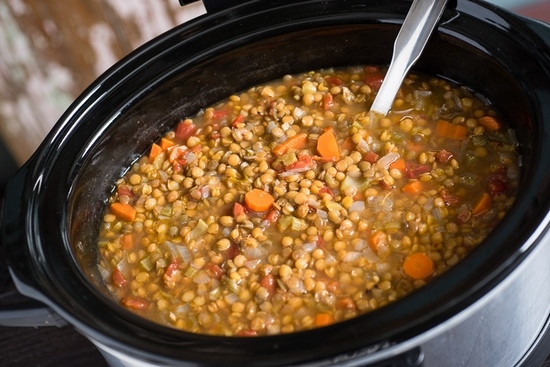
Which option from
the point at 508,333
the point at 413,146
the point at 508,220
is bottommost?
the point at 508,333

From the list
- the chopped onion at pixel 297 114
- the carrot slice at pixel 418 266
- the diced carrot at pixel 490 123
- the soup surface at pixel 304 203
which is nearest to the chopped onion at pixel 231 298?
the soup surface at pixel 304 203

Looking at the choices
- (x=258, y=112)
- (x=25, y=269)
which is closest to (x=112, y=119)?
(x=258, y=112)

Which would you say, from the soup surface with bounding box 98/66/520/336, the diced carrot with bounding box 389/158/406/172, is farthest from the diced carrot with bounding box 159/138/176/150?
the diced carrot with bounding box 389/158/406/172

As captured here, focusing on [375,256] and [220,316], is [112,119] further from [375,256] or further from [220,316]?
[375,256]

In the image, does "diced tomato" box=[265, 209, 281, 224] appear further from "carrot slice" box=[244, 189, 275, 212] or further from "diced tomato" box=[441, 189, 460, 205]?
"diced tomato" box=[441, 189, 460, 205]

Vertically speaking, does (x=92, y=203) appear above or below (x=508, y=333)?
above

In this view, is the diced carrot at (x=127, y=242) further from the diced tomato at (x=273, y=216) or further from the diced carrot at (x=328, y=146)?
the diced carrot at (x=328, y=146)
